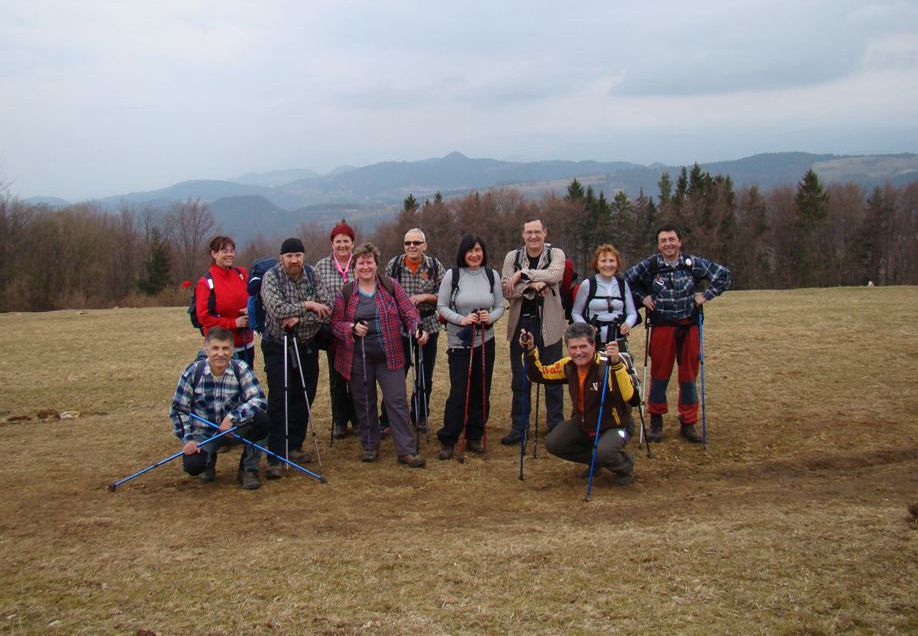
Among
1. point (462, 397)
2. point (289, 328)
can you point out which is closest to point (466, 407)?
point (462, 397)

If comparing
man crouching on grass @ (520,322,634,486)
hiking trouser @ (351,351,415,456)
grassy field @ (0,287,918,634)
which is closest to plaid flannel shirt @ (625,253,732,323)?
grassy field @ (0,287,918,634)

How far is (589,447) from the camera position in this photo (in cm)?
695

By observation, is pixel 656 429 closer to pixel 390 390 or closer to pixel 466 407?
pixel 466 407

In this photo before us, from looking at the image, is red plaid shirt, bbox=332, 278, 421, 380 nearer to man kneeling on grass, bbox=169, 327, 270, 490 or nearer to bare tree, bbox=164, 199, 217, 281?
man kneeling on grass, bbox=169, 327, 270, 490

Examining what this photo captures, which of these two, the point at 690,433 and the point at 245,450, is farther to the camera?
the point at 690,433

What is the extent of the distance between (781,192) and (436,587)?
7420 centimetres

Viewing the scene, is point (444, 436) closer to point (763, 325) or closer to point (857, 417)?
point (857, 417)

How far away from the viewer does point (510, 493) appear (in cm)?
668

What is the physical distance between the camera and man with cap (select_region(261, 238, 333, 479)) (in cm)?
734

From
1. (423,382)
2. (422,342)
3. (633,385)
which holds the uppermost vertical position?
(422,342)

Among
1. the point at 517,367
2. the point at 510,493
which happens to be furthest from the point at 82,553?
the point at 517,367

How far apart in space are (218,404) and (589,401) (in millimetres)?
3518

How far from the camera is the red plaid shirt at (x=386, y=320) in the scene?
7520 mm

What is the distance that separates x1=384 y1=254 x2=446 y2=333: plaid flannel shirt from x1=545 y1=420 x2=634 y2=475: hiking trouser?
2149 mm
